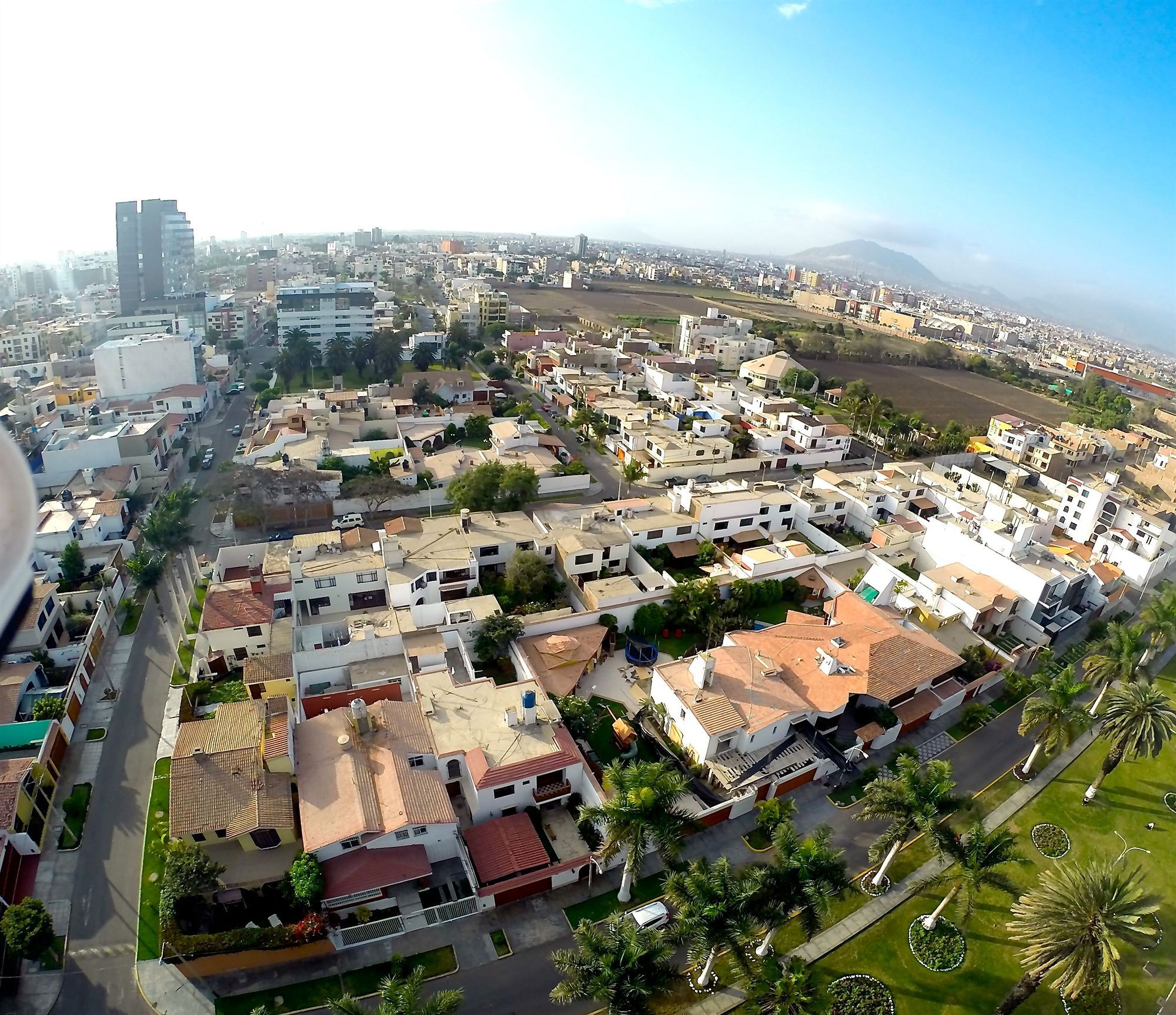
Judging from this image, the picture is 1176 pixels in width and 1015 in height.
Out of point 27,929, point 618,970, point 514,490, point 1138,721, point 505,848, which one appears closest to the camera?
point 618,970

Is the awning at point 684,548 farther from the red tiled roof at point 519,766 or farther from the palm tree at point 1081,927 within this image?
the palm tree at point 1081,927

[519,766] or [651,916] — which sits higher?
[519,766]

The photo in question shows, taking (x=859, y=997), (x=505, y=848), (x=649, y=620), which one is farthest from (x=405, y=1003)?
(x=649, y=620)

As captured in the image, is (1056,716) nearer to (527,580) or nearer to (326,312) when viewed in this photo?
(527,580)

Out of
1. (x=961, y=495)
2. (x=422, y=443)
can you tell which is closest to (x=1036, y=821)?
(x=961, y=495)

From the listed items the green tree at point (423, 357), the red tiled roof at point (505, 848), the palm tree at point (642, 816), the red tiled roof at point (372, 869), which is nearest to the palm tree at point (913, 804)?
the palm tree at point (642, 816)

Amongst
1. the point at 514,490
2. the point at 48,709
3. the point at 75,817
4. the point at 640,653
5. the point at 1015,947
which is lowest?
the point at 75,817

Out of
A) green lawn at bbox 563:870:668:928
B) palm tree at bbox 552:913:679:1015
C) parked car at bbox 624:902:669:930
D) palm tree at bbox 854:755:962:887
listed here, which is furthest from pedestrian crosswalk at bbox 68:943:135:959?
palm tree at bbox 854:755:962:887

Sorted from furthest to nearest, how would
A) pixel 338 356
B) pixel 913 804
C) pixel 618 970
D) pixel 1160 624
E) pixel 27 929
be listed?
pixel 338 356, pixel 1160 624, pixel 913 804, pixel 27 929, pixel 618 970
